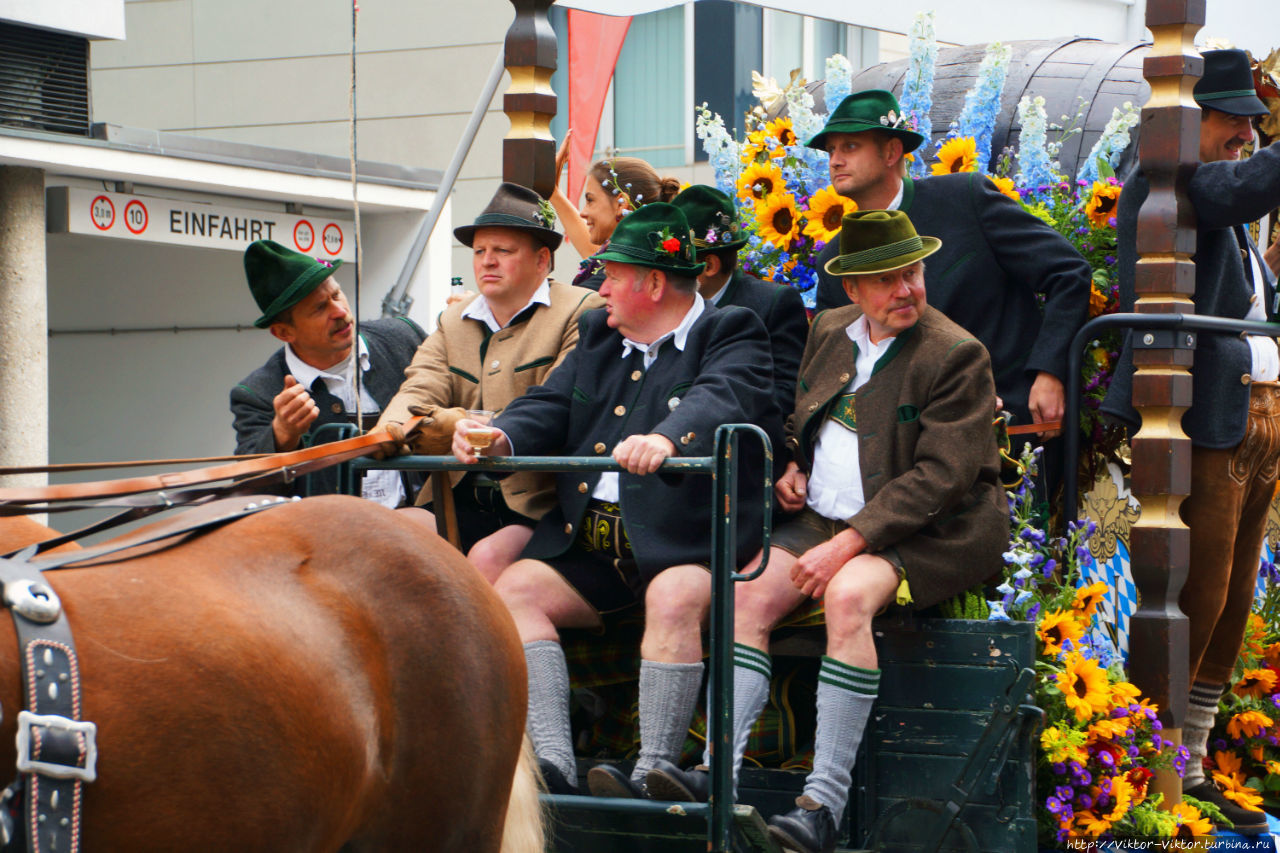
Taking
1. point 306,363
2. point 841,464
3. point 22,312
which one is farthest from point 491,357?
point 22,312

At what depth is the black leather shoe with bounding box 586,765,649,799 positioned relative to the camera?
3.50m

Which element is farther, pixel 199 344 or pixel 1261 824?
pixel 199 344

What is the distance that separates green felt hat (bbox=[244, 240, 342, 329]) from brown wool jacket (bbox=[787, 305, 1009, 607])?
1514 mm

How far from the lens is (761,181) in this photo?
201 inches

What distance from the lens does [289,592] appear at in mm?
2541

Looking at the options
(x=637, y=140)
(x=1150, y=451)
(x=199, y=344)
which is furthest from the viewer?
(x=637, y=140)

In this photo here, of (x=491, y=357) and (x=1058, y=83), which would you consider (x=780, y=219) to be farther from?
Result: (x=1058, y=83)

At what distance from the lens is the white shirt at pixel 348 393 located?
444 centimetres

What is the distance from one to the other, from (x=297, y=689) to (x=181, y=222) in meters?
8.58

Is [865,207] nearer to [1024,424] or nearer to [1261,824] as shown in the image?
[1024,424]

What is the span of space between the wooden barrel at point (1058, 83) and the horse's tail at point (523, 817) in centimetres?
351

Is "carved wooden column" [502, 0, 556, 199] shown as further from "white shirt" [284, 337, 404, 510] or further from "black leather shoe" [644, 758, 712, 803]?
"black leather shoe" [644, 758, 712, 803]

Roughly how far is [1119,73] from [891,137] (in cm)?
200

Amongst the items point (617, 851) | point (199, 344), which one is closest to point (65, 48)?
point (199, 344)
